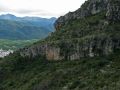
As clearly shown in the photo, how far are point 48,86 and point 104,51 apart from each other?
61.0 feet

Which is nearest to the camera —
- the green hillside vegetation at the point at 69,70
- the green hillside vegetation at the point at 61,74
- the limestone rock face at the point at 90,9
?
the green hillside vegetation at the point at 61,74

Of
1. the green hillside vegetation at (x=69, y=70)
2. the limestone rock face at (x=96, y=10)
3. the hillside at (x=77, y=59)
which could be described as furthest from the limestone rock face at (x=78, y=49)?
the limestone rock face at (x=96, y=10)

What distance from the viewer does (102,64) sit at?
93.9 meters

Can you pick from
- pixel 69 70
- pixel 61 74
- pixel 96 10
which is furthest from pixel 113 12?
pixel 61 74

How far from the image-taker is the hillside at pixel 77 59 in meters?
89.1

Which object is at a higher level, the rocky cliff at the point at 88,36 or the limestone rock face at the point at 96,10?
the limestone rock face at the point at 96,10

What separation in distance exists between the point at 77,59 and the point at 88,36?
7.55 metres

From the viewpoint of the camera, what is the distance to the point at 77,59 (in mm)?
105062

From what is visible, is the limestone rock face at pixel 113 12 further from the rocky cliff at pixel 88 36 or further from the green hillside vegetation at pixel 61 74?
the green hillside vegetation at pixel 61 74

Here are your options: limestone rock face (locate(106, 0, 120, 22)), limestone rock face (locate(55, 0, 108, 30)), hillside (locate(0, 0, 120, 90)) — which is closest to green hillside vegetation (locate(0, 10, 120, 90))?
hillside (locate(0, 0, 120, 90))

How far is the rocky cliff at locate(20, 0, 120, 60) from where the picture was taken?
3964 inches

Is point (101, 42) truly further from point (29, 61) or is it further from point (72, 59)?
point (29, 61)

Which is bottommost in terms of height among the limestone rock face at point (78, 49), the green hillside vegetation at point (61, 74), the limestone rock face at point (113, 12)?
the green hillside vegetation at point (61, 74)

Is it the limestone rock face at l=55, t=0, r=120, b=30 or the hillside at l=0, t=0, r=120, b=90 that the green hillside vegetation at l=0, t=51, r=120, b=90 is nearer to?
the hillside at l=0, t=0, r=120, b=90
